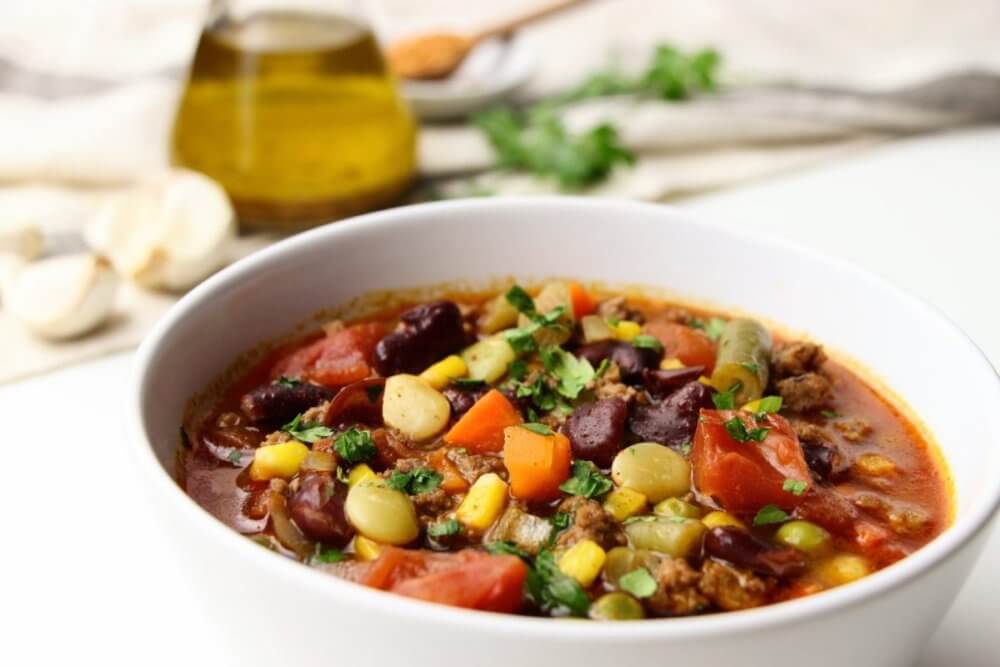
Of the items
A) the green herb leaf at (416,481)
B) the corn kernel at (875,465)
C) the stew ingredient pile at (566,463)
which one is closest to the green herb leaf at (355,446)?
the stew ingredient pile at (566,463)

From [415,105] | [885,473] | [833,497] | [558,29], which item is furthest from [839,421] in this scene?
[558,29]

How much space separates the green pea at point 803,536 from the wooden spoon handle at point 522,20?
390 centimetres

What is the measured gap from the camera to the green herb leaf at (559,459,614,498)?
9.76 feet

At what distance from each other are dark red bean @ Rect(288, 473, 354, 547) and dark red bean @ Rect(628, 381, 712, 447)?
0.79 m

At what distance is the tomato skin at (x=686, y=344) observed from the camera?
362 cm

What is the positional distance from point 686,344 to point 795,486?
0.75 metres

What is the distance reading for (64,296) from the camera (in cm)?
→ 447

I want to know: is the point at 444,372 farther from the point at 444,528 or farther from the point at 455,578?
the point at 455,578

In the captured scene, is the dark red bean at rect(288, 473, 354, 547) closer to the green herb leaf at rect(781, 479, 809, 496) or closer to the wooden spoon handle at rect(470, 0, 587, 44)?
the green herb leaf at rect(781, 479, 809, 496)

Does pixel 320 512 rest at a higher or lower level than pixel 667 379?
lower

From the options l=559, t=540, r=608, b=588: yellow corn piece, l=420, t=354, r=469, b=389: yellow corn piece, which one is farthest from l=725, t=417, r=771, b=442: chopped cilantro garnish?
l=420, t=354, r=469, b=389: yellow corn piece

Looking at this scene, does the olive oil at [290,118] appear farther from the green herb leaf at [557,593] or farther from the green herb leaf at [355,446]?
the green herb leaf at [557,593]

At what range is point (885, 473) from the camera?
326cm

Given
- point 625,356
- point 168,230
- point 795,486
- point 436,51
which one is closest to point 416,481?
point 625,356
